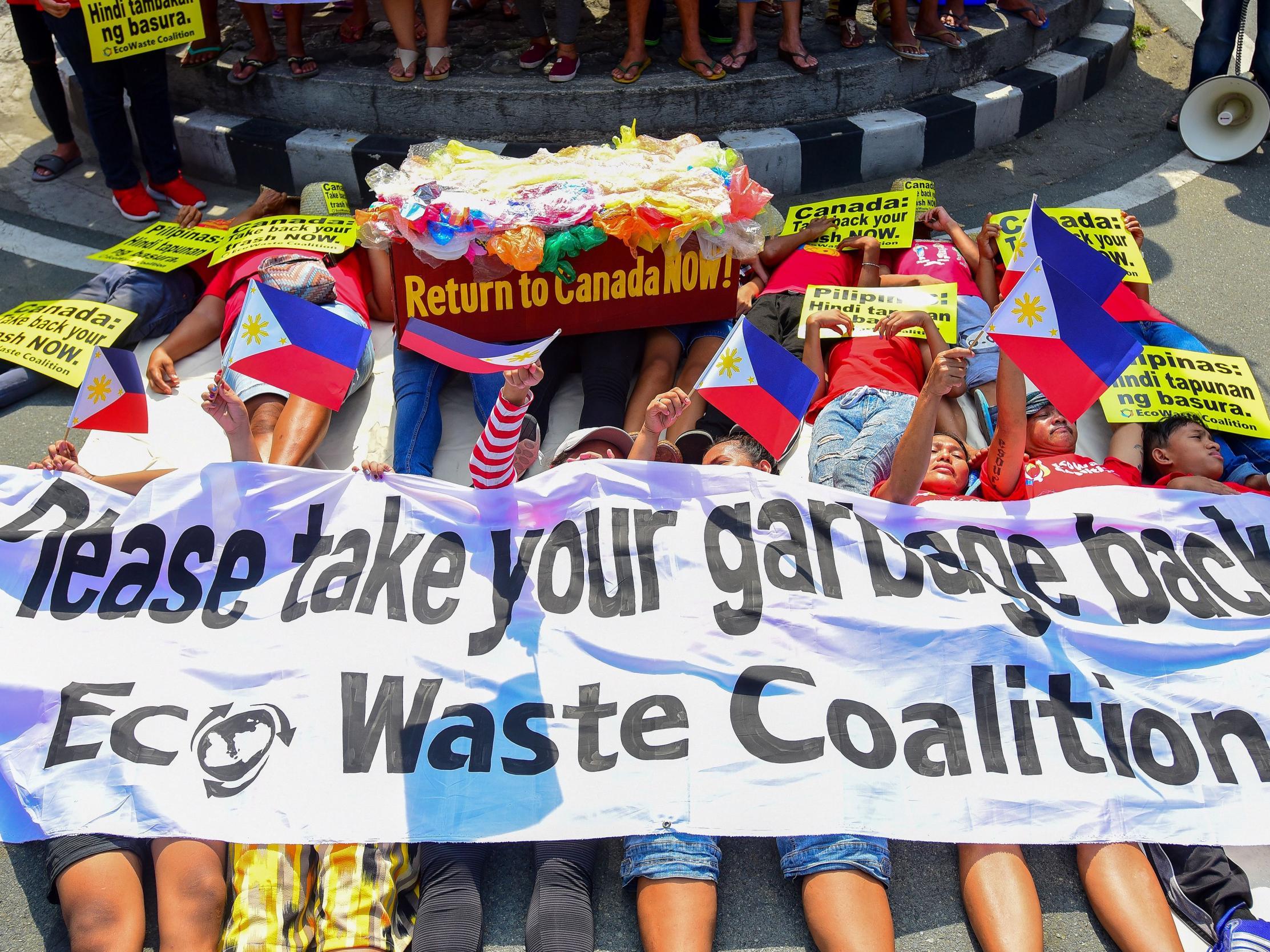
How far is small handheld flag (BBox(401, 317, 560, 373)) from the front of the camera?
3074 mm

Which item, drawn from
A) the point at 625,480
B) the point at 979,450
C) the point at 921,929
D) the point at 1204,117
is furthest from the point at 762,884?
the point at 1204,117

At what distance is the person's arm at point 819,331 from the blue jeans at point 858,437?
0.17 metres

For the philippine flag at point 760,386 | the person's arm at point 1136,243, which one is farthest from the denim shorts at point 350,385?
the person's arm at point 1136,243

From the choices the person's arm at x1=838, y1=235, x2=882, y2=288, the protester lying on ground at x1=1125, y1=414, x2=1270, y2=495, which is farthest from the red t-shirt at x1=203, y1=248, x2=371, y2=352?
the protester lying on ground at x1=1125, y1=414, x2=1270, y2=495

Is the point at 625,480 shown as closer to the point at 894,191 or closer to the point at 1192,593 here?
the point at 1192,593

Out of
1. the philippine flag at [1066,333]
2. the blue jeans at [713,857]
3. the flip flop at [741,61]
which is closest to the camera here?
the blue jeans at [713,857]

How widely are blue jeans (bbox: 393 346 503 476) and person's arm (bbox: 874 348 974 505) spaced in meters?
1.40

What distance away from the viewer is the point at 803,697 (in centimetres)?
270

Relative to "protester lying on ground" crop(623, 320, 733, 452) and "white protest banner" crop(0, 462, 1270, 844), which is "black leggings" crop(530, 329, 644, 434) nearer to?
"protester lying on ground" crop(623, 320, 733, 452)

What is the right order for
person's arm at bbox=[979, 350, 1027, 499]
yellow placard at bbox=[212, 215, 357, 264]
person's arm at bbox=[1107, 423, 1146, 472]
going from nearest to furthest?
person's arm at bbox=[979, 350, 1027, 499]
person's arm at bbox=[1107, 423, 1146, 472]
yellow placard at bbox=[212, 215, 357, 264]

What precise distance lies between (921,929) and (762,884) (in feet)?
1.23

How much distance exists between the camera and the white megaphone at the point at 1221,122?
17.7ft

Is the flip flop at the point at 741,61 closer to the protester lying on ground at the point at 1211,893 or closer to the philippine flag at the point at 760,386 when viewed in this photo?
the philippine flag at the point at 760,386

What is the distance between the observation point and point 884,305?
4.01m
